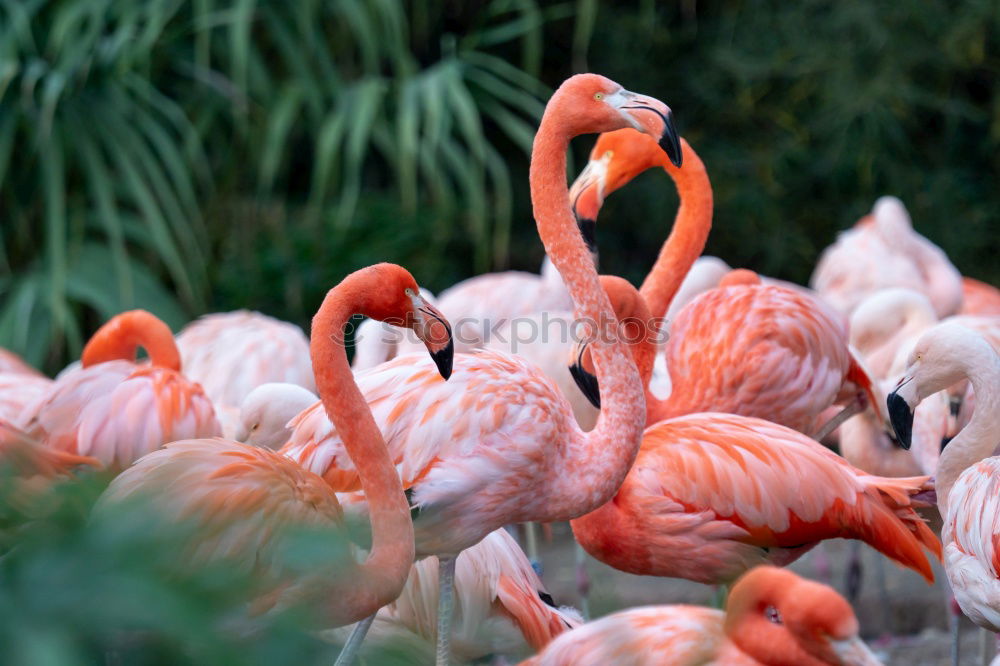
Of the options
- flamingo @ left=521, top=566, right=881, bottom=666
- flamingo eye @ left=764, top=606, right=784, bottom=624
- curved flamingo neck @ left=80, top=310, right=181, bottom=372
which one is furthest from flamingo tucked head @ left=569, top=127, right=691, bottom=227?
flamingo @ left=521, top=566, right=881, bottom=666

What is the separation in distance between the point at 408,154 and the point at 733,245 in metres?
2.40

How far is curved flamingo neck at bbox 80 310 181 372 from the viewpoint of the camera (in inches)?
150

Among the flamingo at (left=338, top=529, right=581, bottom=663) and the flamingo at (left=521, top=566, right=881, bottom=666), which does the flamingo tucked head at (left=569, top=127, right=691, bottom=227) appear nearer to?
the flamingo at (left=338, top=529, right=581, bottom=663)

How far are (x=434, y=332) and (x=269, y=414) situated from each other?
110cm

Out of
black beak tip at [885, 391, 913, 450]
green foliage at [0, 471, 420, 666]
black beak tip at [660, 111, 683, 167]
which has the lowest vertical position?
black beak tip at [885, 391, 913, 450]

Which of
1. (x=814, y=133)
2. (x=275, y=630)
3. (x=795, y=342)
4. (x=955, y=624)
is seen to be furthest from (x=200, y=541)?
(x=814, y=133)

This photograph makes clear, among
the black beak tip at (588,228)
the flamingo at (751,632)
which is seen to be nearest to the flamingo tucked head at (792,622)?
the flamingo at (751,632)

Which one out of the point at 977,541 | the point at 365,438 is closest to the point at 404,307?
the point at 365,438

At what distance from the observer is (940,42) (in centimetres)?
686

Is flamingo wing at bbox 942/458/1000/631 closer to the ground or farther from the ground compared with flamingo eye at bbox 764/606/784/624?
closer to the ground

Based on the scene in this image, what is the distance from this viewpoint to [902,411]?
2.93 m

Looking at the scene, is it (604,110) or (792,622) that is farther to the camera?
(604,110)

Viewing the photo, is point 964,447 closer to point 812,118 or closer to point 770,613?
point 770,613

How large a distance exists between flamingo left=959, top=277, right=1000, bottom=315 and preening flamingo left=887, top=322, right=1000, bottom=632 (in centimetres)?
273
